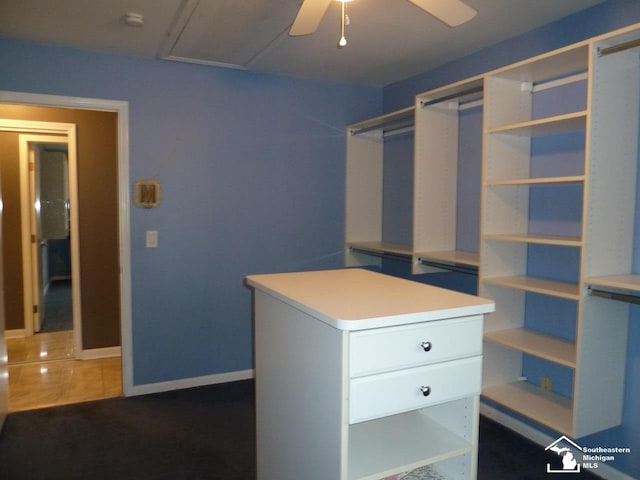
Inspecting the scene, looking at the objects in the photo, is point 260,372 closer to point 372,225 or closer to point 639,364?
point 639,364

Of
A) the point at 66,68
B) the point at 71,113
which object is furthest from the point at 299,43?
the point at 71,113

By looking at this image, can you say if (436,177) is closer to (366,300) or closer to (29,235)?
(366,300)

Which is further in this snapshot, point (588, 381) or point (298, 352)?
point (588, 381)

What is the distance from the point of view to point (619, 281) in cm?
200

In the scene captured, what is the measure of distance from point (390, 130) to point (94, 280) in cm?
301

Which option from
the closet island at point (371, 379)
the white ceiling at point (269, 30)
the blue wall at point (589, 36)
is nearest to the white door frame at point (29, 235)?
the white ceiling at point (269, 30)

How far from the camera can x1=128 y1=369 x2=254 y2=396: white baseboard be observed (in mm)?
3455

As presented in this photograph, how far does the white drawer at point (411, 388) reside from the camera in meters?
1.41

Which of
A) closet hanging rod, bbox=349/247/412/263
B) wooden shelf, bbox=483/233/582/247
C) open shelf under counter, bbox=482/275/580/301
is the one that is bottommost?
open shelf under counter, bbox=482/275/580/301

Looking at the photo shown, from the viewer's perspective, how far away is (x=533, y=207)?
2750 mm

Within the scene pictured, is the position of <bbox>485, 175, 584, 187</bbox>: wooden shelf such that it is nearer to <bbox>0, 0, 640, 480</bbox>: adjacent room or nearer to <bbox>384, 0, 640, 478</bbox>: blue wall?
<bbox>0, 0, 640, 480</bbox>: adjacent room

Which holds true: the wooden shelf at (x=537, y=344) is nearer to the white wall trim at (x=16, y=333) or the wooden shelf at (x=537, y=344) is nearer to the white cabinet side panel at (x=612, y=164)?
the white cabinet side panel at (x=612, y=164)


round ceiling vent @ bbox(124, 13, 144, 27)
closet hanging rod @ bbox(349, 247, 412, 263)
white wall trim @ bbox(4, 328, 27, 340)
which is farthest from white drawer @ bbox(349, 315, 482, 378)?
white wall trim @ bbox(4, 328, 27, 340)

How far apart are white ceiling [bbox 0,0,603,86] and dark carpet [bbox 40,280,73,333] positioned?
351 centimetres
